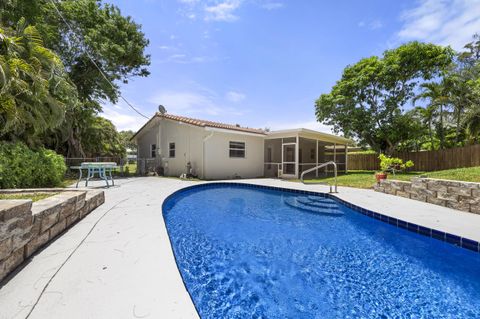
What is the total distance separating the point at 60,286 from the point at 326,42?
1338 cm

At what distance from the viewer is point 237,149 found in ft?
44.9

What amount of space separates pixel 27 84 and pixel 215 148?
26.7 ft

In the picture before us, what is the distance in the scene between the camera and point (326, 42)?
37.0 ft

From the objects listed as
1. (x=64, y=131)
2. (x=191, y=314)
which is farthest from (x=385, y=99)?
(x=64, y=131)

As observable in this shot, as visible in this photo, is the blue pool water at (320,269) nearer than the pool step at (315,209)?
Yes

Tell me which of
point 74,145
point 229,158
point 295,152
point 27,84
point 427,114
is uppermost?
point 427,114

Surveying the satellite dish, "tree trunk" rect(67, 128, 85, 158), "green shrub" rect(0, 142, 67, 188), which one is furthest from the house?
"green shrub" rect(0, 142, 67, 188)

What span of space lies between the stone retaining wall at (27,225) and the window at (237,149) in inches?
394

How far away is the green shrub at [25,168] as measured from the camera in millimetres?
5512

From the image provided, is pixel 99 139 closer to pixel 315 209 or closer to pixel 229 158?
pixel 229 158

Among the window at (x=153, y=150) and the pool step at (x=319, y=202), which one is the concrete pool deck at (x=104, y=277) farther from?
the window at (x=153, y=150)

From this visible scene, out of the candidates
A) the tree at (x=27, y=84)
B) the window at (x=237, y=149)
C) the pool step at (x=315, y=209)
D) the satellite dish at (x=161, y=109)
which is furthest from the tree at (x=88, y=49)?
the pool step at (x=315, y=209)

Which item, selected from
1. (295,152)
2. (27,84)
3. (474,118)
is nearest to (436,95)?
(474,118)

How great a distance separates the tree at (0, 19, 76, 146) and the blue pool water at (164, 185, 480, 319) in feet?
16.1
